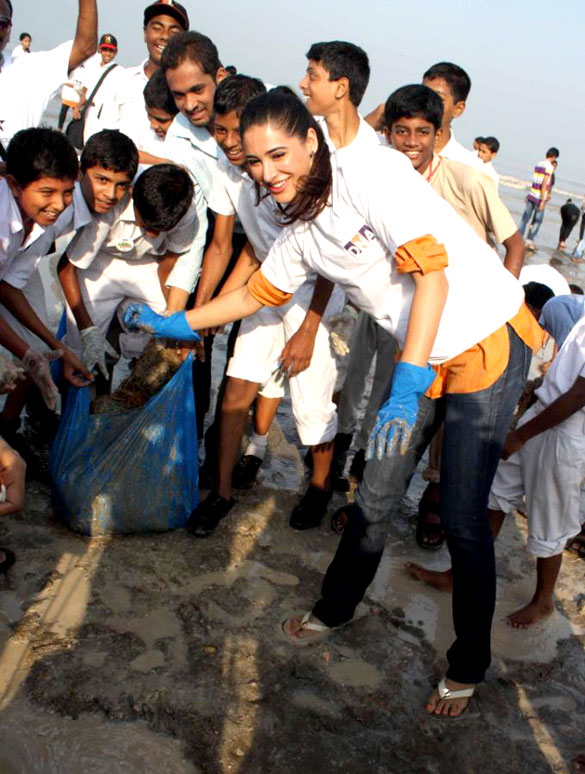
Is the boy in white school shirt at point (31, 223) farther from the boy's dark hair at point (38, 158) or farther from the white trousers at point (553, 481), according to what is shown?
the white trousers at point (553, 481)

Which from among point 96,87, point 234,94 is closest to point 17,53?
point 96,87

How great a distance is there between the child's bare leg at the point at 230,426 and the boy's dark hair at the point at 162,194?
684 mm

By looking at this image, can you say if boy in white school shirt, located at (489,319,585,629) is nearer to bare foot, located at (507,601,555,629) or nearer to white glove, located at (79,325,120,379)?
bare foot, located at (507,601,555,629)

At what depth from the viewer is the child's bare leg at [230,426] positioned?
2922 millimetres

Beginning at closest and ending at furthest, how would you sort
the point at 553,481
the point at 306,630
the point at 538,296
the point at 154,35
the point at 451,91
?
the point at 306,630, the point at 553,481, the point at 451,91, the point at 538,296, the point at 154,35

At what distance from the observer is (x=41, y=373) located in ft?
8.48

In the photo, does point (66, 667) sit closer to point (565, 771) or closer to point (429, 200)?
point (565, 771)

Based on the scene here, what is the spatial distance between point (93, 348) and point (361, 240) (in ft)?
4.60

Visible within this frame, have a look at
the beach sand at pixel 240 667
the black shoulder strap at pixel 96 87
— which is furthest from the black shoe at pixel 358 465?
the black shoulder strap at pixel 96 87

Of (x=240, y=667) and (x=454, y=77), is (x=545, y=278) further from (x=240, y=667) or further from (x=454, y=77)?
(x=240, y=667)

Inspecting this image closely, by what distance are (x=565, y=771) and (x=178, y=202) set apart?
2283 millimetres

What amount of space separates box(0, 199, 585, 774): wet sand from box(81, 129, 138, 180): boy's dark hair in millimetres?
1305

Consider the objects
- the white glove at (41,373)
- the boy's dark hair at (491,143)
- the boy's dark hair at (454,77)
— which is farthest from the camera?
the boy's dark hair at (491,143)

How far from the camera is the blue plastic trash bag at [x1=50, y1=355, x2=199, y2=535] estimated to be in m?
2.61
